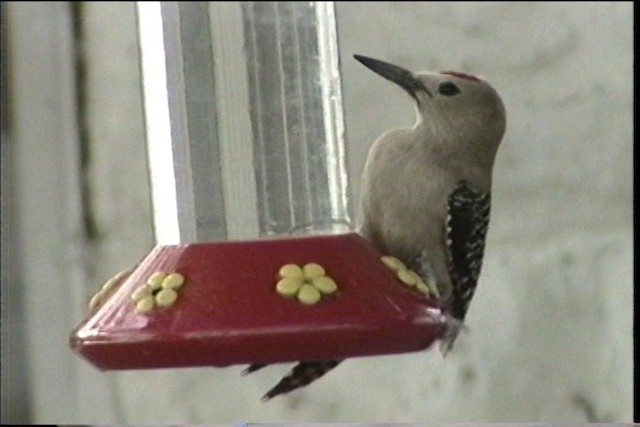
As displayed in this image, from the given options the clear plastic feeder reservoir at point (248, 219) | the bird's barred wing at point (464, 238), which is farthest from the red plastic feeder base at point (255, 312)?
the bird's barred wing at point (464, 238)

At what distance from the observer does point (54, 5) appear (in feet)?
4.40

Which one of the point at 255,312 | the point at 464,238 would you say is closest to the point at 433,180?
the point at 464,238

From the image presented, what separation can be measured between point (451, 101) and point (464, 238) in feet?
0.33

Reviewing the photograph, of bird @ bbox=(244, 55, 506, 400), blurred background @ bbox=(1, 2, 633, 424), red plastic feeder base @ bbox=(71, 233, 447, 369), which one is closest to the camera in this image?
red plastic feeder base @ bbox=(71, 233, 447, 369)

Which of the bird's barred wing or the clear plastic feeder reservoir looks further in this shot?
the bird's barred wing

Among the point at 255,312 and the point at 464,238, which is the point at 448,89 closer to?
the point at 464,238

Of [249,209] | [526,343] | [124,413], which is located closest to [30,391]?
[124,413]

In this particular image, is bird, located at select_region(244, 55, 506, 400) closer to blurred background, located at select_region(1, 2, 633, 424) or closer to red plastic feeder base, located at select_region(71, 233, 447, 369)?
red plastic feeder base, located at select_region(71, 233, 447, 369)

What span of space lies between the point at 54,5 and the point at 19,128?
0.15m

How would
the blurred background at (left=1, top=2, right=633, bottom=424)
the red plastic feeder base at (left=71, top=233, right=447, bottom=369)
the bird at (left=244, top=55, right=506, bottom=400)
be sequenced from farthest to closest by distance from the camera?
the blurred background at (left=1, top=2, right=633, bottom=424) < the bird at (left=244, top=55, right=506, bottom=400) < the red plastic feeder base at (left=71, top=233, right=447, bottom=369)

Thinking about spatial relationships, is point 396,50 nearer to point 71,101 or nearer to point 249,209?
point 71,101

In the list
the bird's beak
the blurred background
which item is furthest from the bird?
the blurred background

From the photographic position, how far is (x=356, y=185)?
1.06 metres

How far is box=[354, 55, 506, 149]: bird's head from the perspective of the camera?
31.0 inches
